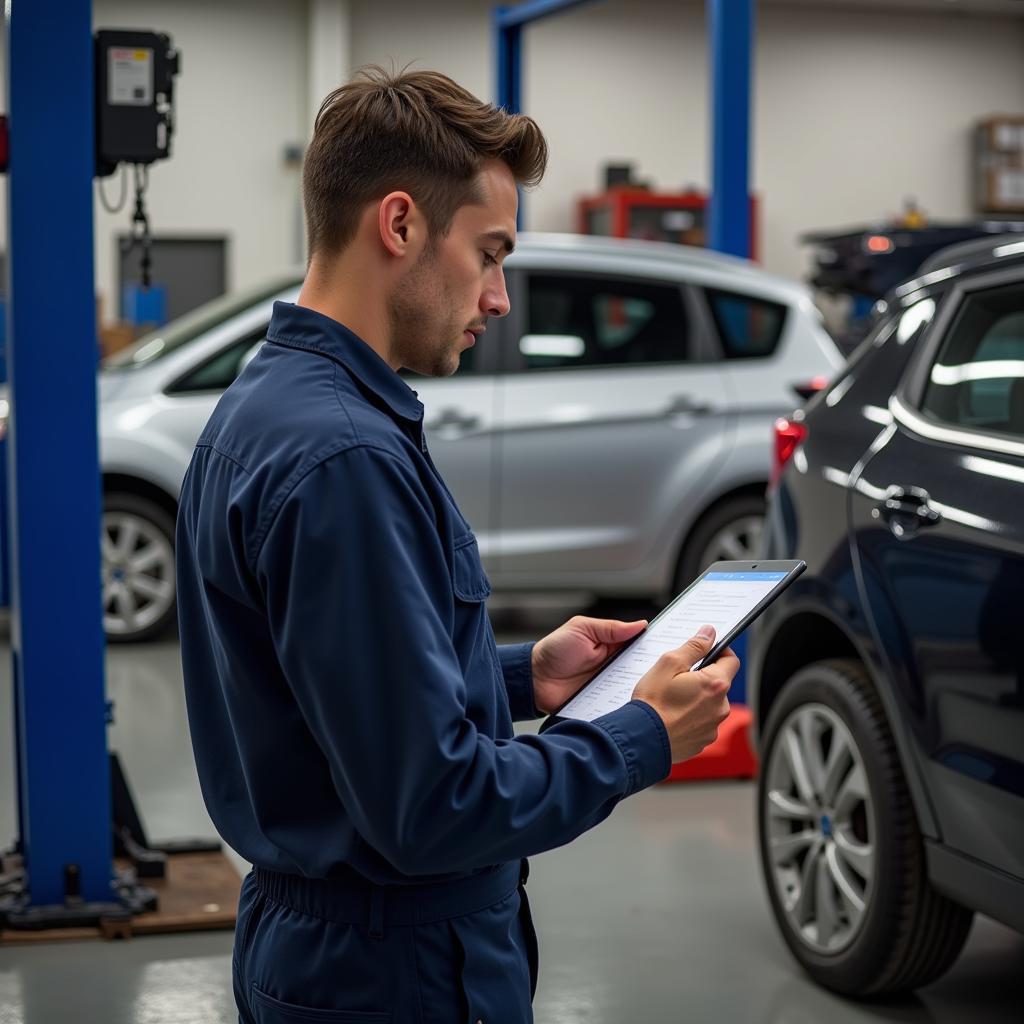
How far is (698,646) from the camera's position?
5.08 ft

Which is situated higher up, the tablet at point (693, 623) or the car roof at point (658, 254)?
the car roof at point (658, 254)

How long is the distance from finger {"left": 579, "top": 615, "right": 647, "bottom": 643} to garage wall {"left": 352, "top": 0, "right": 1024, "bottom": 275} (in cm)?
1479

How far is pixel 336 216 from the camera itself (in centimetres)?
146

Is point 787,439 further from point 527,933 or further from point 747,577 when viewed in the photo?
point 527,933

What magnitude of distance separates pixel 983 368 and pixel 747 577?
152cm

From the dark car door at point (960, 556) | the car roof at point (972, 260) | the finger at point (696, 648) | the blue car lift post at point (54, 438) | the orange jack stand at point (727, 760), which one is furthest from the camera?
the orange jack stand at point (727, 760)

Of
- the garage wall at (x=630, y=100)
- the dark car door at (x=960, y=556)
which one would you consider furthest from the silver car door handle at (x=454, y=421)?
the garage wall at (x=630, y=100)

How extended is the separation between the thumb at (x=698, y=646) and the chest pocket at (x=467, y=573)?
0.20 metres

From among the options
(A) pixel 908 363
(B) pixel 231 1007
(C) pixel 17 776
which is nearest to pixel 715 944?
(B) pixel 231 1007

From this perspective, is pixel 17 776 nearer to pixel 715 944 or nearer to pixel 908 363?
pixel 715 944

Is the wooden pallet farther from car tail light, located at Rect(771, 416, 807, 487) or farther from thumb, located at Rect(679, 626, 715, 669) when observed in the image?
thumb, located at Rect(679, 626, 715, 669)

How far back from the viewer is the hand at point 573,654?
1.80 m

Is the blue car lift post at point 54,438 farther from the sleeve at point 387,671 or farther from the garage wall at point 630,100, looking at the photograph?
the garage wall at point 630,100

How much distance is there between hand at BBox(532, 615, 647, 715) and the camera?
5.92ft
